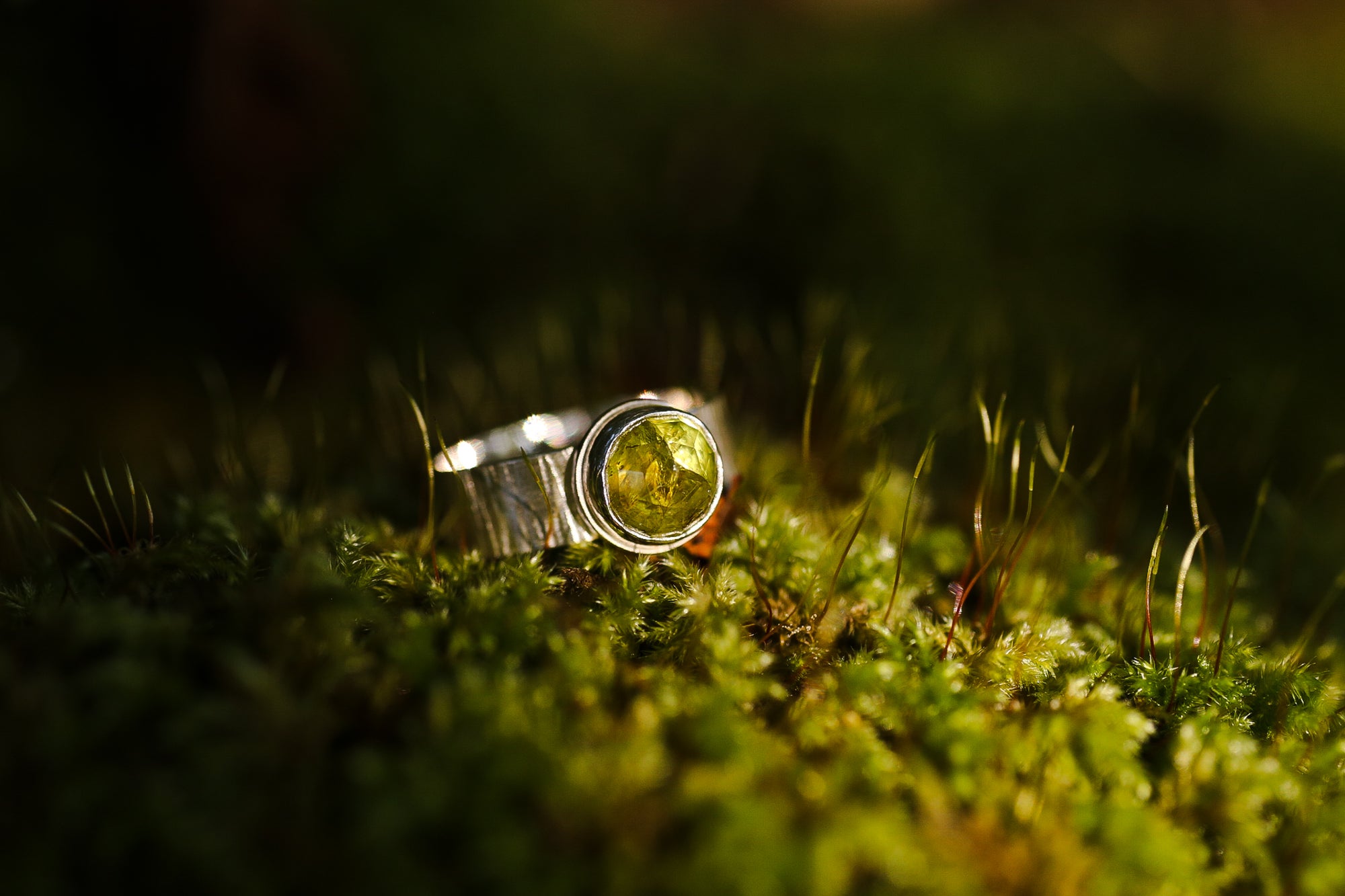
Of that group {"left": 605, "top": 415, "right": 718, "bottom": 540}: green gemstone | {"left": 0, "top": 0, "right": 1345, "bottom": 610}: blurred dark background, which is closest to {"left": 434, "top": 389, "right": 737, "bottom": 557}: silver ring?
{"left": 605, "top": 415, "right": 718, "bottom": 540}: green gemstone

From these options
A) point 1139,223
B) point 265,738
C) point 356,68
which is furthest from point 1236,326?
point 356,68

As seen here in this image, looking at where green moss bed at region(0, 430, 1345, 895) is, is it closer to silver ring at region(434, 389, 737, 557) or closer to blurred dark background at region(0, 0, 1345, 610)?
silver ring at region(434, 389, 737, 557)

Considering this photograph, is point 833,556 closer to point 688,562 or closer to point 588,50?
point 688,562

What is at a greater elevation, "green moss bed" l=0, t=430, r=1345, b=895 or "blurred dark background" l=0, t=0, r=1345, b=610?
"blurred dark background" l=0, t=0, r=1345, b=610

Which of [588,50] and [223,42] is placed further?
[588,50]

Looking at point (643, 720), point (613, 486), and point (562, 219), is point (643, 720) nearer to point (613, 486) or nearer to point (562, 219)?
point (613, 486)

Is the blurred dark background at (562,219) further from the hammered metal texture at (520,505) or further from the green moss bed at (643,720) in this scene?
the green moss bed at (643,720)

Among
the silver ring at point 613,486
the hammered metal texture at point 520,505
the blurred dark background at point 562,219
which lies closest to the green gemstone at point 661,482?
the silver ring at point 613,486
